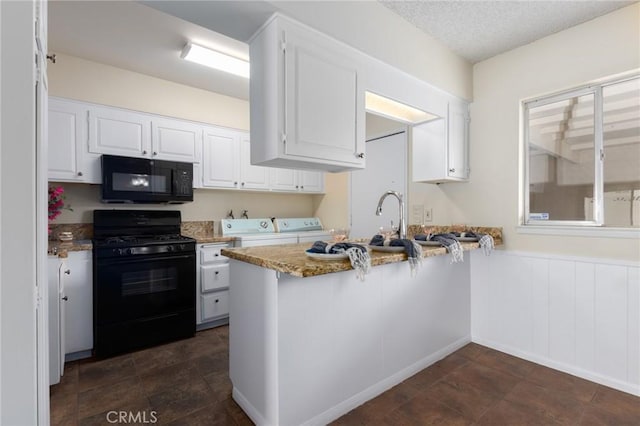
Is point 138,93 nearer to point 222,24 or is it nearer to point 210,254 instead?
point 210,254

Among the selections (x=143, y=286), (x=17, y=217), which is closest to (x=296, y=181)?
(x=143, y=286)

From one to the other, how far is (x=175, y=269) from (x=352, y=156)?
2.05 m

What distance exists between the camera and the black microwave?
284 cm

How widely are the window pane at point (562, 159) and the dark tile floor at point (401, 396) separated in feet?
4.07

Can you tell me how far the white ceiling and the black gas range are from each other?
60.3 inches

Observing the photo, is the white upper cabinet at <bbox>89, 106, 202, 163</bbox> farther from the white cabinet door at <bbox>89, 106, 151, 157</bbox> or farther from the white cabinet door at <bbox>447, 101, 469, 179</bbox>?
the white cabinet door at <bbox>447, 101, 469, 179</bbox>

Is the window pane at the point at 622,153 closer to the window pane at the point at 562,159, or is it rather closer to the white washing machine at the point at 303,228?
the window pane at the point at 562,159

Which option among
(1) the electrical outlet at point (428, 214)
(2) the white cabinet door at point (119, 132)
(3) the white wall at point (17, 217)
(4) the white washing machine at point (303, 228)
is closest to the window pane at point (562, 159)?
(1) the electrical outlet at point (428, 214)

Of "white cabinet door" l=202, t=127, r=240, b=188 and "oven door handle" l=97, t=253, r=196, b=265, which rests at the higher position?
"white cabinet door" l=202, t=127, r=240, b=188

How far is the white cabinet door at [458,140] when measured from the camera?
2682 millimetres

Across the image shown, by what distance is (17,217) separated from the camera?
2.44ft

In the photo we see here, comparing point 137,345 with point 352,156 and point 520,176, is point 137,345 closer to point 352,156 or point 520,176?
point 352,156

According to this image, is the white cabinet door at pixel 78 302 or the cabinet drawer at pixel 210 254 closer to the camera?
the white cabinet door at pixel 78 302

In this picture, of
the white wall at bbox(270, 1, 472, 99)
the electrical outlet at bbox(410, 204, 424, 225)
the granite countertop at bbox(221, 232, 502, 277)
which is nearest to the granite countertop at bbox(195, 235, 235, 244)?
the granite countertop at bbox(221, 232, 502, 277)
